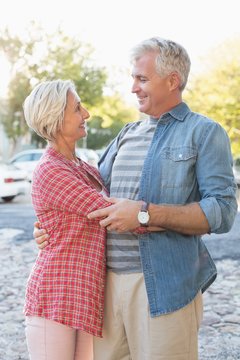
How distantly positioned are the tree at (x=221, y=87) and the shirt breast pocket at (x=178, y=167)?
2825 cm

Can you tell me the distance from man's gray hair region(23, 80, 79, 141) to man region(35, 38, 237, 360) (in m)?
0.33

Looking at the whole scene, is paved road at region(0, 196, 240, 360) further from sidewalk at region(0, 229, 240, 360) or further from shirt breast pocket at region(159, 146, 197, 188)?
shirt breast pocket at region(159, 146, 197, 188)

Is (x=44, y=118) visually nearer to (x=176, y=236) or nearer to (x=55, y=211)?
(x=55, y=211)

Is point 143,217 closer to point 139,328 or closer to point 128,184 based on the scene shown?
point 128,184

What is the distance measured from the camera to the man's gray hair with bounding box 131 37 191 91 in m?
2.57

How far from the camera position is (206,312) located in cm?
579

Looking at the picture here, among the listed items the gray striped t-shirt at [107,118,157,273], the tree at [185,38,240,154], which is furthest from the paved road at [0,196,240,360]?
the tree at [185,38,240,154]

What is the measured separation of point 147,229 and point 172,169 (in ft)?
0.94

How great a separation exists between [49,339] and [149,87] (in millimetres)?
1229

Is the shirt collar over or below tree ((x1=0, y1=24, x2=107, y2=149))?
over

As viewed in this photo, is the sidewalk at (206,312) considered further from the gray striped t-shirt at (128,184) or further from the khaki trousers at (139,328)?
the gray striped t-shirt at (128,184)

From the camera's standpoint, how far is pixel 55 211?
102 inches

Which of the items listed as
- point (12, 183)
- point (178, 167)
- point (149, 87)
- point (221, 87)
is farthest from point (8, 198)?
point (221, 87)

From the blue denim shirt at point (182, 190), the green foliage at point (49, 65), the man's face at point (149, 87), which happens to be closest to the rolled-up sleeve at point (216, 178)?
the blue denim shirt at point (182, 190)
